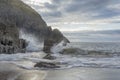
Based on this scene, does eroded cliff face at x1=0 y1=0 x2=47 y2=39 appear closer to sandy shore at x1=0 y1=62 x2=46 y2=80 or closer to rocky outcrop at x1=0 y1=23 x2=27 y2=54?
rocky outcrop at x1=0 y1=23 x2=27 y2=54

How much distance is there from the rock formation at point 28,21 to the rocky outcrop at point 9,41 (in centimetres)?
1172

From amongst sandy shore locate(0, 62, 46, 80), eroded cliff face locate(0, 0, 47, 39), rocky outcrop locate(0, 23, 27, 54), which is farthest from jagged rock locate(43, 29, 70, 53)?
sandy shore locate(0, 62, 46, 80)

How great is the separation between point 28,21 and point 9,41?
3178 centimetres

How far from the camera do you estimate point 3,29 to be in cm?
5841

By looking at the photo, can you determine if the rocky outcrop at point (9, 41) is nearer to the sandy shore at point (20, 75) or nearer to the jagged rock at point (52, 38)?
the jagged rock at point (52, 38)

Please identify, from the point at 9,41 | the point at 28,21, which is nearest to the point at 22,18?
the point at 28,21

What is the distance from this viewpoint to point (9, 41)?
55.3 m

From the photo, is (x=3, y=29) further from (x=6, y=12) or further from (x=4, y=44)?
(x=6, y=12)

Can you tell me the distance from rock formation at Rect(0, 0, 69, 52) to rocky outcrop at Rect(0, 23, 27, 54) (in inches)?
462

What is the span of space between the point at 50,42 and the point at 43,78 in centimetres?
6848

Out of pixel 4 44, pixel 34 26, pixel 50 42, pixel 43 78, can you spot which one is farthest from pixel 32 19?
pixel 43 78

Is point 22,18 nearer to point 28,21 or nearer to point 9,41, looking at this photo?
point 28,21

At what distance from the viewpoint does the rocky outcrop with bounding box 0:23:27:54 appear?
51638 mm

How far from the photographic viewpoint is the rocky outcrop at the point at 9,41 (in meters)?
51.6
